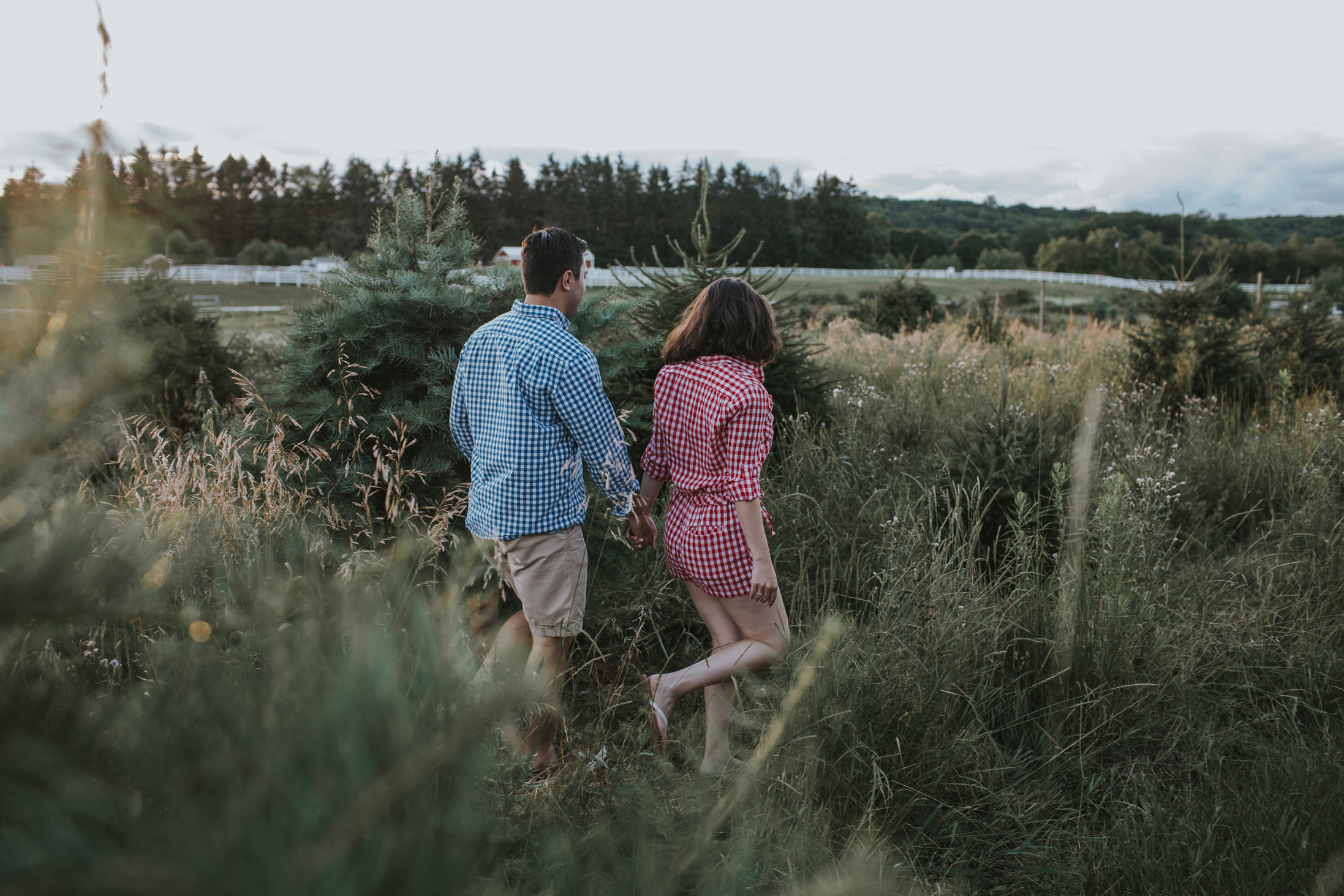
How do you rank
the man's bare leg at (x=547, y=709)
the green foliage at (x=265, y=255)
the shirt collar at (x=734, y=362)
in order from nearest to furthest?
the man's bare leg at (x=547, y=709) → the shirt collar at (x=734, y=362) → the green foliage at (x=265, y=255)

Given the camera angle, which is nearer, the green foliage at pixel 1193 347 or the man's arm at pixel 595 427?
the man's arm at pixel 595 427

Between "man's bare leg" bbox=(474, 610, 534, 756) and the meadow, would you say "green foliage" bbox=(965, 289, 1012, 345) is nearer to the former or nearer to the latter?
the meadow

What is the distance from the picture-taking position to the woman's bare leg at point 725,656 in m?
3.10

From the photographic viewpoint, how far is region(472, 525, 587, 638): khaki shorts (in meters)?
3.06

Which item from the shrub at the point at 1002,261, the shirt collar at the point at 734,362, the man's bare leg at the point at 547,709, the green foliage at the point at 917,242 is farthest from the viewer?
the green foliage at the point at 917,242

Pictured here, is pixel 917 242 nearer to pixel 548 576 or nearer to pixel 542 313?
pixel 542 313

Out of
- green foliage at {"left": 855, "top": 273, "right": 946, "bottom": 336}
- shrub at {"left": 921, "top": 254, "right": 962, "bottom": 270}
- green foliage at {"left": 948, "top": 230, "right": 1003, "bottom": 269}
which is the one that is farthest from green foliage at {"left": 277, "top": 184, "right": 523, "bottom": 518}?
green foliage at {"left": 948, "top": 230, "right": 1003, "bottom": 269}

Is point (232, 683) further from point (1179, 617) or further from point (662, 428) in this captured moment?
point (1179, 617)

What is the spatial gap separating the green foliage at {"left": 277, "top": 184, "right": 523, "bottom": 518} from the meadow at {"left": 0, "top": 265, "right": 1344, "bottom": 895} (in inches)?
9.9

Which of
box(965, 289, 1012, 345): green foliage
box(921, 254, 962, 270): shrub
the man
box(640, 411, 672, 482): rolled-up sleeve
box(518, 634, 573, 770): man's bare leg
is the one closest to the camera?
box(518, 634, 573, 770): man's bare leg

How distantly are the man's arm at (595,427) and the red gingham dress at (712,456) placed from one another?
288 millimetres

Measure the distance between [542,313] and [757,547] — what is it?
128 cm

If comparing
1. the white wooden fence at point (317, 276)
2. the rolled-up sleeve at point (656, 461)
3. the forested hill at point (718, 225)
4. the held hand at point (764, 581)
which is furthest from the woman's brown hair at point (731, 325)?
the forested hill at point (718, 225)

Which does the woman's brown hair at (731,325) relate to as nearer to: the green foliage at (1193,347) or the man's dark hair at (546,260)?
the man's dark hair at (546,260)
